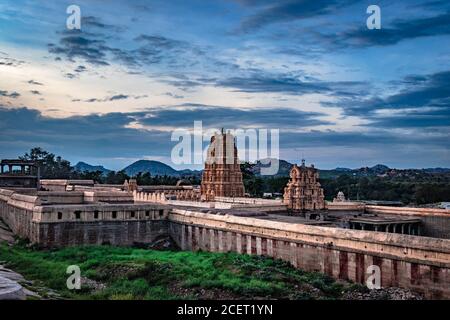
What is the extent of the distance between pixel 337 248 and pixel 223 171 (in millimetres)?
41594

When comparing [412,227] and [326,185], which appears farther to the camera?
[326,185]

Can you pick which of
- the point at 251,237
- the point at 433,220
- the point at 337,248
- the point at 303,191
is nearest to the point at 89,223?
the point at 251,237

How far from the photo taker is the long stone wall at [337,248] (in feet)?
74.5

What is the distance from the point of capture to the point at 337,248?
27.4 m

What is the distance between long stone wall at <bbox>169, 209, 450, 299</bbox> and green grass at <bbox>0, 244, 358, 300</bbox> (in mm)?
908

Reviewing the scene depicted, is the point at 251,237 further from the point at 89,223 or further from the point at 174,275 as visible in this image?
the point at 89,223

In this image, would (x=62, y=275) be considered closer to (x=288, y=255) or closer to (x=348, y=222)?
(x=288, y=255)

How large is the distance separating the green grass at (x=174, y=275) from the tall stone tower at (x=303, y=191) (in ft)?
63.2

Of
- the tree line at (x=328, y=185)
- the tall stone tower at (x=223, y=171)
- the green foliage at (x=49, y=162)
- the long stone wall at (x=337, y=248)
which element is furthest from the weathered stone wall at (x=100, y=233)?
the green foliage at (x=49, y=162)

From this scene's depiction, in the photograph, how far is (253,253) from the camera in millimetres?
33312
